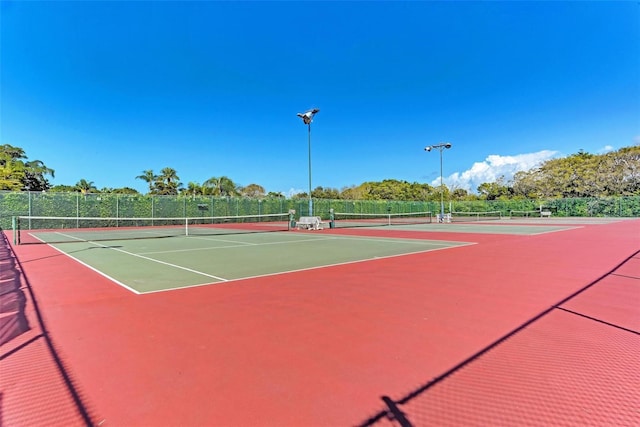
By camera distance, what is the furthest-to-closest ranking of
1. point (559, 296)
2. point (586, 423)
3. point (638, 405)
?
point (559, 296)
point (638, 405)
point (586, 423)

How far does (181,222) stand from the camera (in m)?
30.2

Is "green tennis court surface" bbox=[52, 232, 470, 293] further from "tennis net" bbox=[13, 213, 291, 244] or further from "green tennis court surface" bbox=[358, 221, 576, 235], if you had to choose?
"green tennis court surface" bbox=[358, 221, 576, 235]

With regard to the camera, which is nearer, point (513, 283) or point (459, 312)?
point (459, 312)

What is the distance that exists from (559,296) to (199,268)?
700 cm

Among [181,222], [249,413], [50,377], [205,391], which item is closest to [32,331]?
[50,377]

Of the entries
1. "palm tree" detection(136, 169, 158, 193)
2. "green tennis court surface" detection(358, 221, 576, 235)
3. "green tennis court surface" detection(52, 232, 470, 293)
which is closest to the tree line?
"palm tree" detection(136, 169, 158, 193)

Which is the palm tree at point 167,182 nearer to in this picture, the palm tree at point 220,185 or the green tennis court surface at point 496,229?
the palm tree at point 220,185

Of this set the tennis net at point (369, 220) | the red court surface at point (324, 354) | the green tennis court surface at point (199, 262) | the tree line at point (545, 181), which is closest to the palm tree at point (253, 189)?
the tree line at point (545, 181)

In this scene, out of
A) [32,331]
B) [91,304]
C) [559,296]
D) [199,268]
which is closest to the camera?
[32,331]

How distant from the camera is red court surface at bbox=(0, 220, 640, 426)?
2.35 m

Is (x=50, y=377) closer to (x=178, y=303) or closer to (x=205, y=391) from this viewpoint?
(x=205, y=391)

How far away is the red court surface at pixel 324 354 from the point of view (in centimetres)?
235

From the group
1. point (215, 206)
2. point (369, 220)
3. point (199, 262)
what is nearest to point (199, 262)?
point (199, 262)

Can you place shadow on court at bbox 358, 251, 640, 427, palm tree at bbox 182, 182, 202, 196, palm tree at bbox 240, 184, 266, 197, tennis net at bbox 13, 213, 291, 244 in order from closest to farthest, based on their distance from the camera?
1. shadow on court at bbox 358, 251, 640, 427
2. tennis net at bbox 13, 213, 291, 244
3. palm tree at bbox 182, 182, 202, 196
4. palm tree at bbox 240, 184, 266, 197
